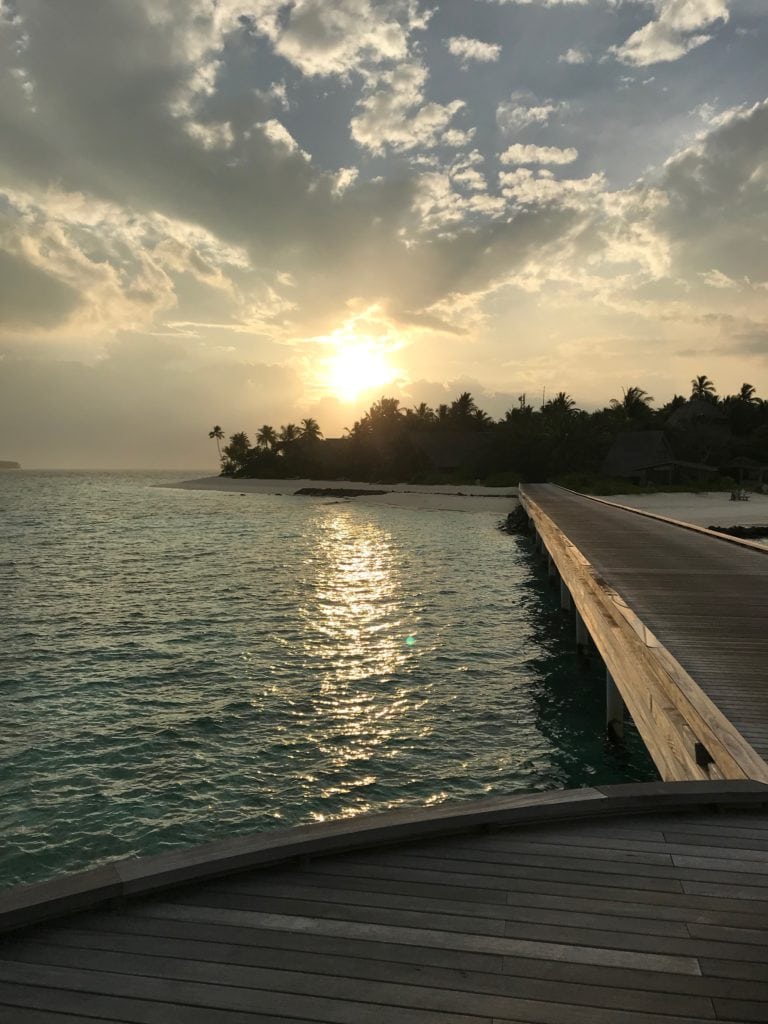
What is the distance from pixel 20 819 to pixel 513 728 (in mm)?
6796

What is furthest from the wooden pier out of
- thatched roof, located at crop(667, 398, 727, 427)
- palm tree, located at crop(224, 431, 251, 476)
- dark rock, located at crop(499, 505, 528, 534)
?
palm tree, located at crop(224, 431, 251, 476)

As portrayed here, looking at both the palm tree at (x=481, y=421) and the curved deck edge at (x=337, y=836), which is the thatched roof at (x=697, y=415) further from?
the curved deck edge at (x=337, y=836)

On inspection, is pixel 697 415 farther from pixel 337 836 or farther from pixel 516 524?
pixel 337 836

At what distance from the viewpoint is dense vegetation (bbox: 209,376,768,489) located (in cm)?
6506

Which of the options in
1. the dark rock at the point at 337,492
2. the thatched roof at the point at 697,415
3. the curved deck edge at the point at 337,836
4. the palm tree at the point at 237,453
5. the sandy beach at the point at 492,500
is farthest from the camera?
the palm tree at the point at 237,453

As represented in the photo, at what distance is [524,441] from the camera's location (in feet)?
227

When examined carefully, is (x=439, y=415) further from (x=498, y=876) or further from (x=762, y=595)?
(x=498, y=876)

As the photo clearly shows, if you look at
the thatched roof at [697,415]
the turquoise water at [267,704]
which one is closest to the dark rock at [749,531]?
the turquoise water at [267,704]

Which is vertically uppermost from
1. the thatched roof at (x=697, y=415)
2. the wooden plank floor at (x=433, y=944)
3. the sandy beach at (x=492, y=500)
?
the thatched roof at (x=697, y=415)

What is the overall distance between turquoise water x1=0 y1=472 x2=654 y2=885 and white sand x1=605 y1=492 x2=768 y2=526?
67.7ft

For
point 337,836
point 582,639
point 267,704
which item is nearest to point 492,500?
point 582,639

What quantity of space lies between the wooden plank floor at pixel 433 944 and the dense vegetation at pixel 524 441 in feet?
188

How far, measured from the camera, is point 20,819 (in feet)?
24.8

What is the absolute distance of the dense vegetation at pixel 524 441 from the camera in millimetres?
65062
